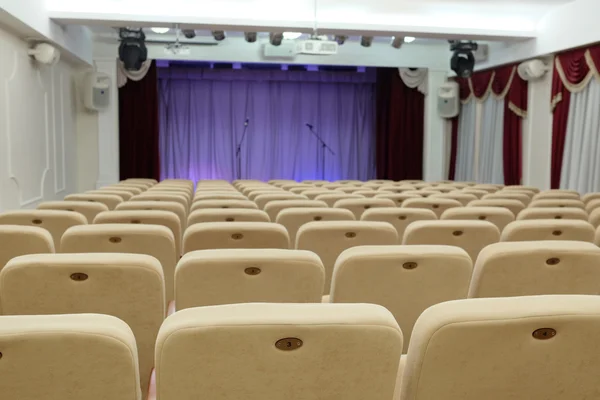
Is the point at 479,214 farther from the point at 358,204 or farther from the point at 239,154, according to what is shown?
the point at 239,154

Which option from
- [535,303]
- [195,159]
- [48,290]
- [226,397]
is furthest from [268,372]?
[195,159]

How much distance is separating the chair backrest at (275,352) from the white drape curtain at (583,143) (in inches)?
336

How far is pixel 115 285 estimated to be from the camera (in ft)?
6.08

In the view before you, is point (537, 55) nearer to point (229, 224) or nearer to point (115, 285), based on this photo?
point (229, 224)

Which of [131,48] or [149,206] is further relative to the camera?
[131,48]

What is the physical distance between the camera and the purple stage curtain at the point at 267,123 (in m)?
14.1

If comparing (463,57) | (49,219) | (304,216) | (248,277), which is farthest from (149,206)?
(463,57)

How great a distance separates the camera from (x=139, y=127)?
42.7 ft

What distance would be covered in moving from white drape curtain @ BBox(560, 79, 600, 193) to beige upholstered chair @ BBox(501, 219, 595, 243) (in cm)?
624

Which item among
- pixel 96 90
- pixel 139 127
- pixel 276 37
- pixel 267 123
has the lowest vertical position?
pixel 139 127

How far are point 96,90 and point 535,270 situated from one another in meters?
10.6

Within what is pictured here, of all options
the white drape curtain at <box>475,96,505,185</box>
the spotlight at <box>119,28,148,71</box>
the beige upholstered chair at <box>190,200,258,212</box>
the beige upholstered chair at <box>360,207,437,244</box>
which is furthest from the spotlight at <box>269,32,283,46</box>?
the beige upholstered chair at <box>360,207,437,244</box>

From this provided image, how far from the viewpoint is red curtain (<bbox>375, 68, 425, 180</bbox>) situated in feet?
44.4

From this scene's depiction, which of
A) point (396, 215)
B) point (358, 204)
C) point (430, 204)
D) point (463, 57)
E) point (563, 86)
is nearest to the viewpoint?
point (396, 215)
